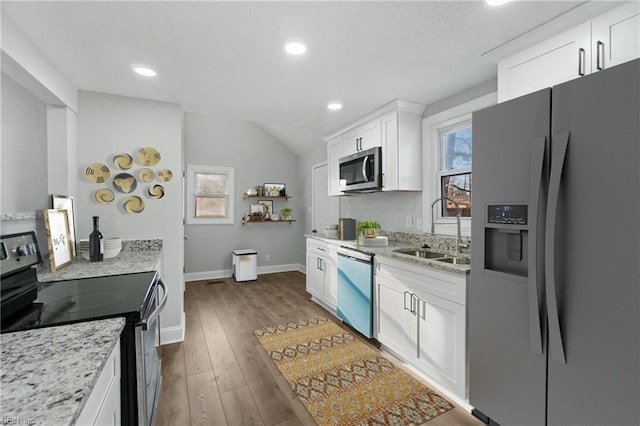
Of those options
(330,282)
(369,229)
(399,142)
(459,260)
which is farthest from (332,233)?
(459,260)

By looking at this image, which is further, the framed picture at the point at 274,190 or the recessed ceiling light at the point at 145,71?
the framed picture at the point at 274,190

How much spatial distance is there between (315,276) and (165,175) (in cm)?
219

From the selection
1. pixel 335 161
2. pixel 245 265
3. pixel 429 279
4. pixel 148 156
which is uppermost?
pixel 335 161

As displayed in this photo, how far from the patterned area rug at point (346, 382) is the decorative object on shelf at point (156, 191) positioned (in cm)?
170

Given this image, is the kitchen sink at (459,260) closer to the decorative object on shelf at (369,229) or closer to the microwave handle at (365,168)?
the decorative object on shelf at (369,229)

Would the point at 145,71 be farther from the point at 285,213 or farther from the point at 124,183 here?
the point at 285,213

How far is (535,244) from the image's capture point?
1.36 m

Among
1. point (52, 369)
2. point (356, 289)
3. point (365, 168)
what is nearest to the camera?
point (52, 369)

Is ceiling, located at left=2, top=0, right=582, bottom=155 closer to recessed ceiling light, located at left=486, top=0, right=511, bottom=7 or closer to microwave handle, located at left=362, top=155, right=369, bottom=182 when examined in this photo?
recessed ceiling light, located at left=486, top=0, right=511, bottom=7

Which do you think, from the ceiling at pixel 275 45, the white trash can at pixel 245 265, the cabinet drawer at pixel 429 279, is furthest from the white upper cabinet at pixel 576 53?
the white trash can at pixel 245 265

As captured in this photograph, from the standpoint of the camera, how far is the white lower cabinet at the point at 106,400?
80 centimetres

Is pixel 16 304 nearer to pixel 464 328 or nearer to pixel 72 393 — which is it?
pixel 72 393

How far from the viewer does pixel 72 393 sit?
0.70 metres

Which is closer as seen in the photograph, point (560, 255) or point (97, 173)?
point (560, 255)
